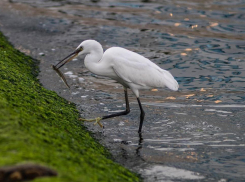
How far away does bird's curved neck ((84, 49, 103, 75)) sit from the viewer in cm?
762

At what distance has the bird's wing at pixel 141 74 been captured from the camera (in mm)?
7801

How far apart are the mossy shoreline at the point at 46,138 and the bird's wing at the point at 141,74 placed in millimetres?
1154

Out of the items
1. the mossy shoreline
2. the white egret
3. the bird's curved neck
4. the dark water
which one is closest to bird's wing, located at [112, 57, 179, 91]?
the white egret

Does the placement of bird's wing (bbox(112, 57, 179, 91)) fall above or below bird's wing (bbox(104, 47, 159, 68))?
below

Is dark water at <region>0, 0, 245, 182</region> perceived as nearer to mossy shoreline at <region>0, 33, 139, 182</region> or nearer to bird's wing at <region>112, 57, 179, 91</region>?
mossy shoreline at <region>0, 33, 139, 182</region>

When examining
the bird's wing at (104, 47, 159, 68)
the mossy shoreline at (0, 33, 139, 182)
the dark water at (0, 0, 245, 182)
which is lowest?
the dark water at (0, 0, 245, 182)

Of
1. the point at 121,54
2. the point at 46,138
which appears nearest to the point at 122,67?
the point at 121,54

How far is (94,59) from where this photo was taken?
25.1 feet

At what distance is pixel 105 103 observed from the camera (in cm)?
954

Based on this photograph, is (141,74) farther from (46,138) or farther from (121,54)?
(46,138)

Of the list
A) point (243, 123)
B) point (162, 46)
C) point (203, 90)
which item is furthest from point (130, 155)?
point (162, 46)

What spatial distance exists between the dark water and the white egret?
77 centimetres

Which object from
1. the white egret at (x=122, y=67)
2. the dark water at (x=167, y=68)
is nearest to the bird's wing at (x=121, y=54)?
the white egret at (x=122, y=67)

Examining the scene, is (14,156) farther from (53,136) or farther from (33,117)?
(33,117)
